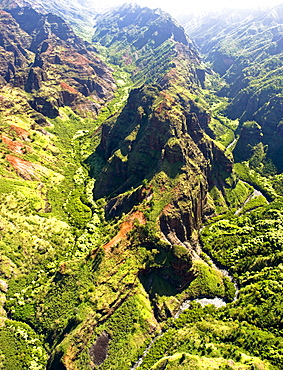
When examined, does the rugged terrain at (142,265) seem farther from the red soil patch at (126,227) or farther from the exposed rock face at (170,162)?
the exposed rock face at (170,162)

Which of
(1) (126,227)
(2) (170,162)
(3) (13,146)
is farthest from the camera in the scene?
(3) (13,146)

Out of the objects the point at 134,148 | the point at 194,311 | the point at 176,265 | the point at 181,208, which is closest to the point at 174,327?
the point at 194,311

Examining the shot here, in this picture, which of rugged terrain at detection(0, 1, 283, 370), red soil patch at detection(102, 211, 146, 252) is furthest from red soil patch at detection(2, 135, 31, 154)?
red soil patch at detection(102, 211, 146, 252)

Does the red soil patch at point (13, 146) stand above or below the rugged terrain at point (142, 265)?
above

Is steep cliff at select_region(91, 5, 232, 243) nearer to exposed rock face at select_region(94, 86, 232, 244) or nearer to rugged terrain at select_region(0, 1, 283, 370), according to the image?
exposed rock face at select_region(94, 86, 232, 244)

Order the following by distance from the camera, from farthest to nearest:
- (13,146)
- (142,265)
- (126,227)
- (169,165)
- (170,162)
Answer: (13,146) < (170,162) < (169,165) < (126,227) < (142,265)

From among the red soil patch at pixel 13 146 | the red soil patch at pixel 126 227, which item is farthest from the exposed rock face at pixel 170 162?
the red soil patch at pixel 13 146

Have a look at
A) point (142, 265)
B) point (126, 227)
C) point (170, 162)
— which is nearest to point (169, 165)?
point (170, 162)

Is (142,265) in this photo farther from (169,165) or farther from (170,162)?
(170,162)
